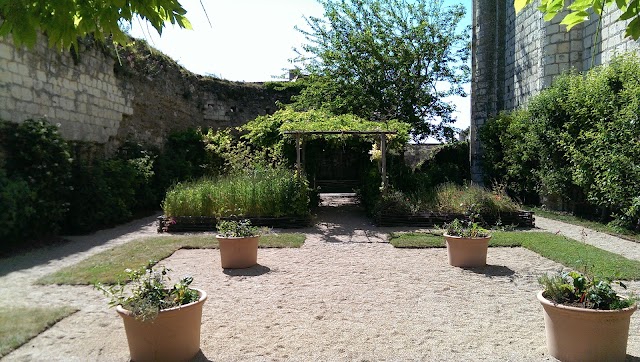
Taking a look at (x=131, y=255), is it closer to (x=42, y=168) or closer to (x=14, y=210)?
(x=14, y=210)

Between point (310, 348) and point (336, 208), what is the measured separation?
33.1 ft

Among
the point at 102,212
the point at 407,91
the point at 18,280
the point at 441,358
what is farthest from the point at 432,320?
the point at 407,91

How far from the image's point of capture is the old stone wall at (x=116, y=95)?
8.72 meters

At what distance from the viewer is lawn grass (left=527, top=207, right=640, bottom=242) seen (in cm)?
855

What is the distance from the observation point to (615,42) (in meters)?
10.5

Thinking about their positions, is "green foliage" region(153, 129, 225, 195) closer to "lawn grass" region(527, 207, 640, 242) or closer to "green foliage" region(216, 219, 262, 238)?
"green foliage" region(216, 219, 262, 238)

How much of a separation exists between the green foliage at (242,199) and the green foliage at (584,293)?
6.89m

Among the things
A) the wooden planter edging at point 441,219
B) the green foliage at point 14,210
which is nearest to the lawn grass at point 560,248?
the wooden planter edging at point 441,219

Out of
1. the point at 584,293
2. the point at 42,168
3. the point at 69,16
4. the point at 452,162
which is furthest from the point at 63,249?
the point at 452,162

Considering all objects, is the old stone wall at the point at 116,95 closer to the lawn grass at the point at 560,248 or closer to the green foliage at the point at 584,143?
the lawn grass at the point at 560,248

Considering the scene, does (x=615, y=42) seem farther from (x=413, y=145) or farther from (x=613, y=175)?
(x=413, y=145)

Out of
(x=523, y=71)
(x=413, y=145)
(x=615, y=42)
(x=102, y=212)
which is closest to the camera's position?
(x=102, y=212)

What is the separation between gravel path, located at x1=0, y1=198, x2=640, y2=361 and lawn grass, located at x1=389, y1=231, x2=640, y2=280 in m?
0.25

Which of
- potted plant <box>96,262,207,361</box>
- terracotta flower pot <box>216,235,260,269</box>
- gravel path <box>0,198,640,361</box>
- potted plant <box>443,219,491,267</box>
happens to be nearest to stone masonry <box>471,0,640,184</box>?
potted plant <box>443,219,491,267</box>
